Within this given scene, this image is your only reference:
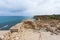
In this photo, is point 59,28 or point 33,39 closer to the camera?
point 33,39

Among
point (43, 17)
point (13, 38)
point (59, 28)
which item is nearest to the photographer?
point (13, 38)

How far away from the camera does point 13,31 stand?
471cm

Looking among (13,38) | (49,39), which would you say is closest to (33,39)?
(49,39)

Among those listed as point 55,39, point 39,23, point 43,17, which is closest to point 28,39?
point 55,39

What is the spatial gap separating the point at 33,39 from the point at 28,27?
2783 millimetres

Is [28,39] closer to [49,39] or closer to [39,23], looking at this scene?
[49,39]

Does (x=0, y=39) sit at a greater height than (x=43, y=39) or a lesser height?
greater

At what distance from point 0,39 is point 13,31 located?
1.74m

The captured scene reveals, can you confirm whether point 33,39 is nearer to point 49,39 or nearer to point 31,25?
point 49,39

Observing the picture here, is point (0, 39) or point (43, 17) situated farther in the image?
point (43, 17)

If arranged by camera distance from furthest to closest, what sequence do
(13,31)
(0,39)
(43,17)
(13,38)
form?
(43,17)
(13,31)
(13,38)
(0,39)

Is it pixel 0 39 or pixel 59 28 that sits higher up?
pixel 0 39

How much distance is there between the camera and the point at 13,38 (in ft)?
12.3

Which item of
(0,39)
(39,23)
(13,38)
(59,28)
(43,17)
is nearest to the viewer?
(0,39)
